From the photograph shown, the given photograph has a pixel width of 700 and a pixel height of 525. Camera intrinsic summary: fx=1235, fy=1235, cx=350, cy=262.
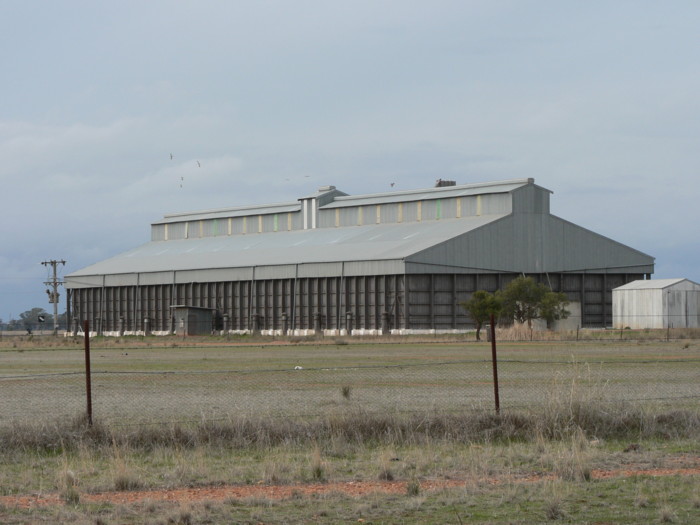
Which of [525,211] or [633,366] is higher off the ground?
[525,211]

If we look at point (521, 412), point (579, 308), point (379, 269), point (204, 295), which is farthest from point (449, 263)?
point (521, 412)

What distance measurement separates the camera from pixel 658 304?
98.0 metres

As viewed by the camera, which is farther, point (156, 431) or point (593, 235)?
point (593, 235)

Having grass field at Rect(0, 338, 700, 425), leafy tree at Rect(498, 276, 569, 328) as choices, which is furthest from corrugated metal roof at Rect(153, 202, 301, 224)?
grass field at Rect(0, 338, 700, 425)

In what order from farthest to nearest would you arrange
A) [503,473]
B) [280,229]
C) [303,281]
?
[280,229] → [303,281] → [503,473]

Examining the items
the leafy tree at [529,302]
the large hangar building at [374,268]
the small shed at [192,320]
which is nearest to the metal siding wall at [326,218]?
the large hangar building at [374,268]

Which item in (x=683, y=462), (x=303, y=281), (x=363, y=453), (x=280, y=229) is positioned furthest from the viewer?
(x=280, y=229)

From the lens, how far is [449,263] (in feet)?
328

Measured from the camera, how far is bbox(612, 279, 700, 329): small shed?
9781cm

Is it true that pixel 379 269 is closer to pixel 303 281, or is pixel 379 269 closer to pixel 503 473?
pixel 303 281

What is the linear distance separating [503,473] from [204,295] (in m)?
101

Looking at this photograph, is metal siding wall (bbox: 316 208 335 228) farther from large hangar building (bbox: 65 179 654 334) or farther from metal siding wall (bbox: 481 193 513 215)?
metal siding wall (bbox: 481 193 513 215)

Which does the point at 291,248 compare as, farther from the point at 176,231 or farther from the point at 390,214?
the point at 176,231

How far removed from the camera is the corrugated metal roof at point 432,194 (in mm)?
107375
